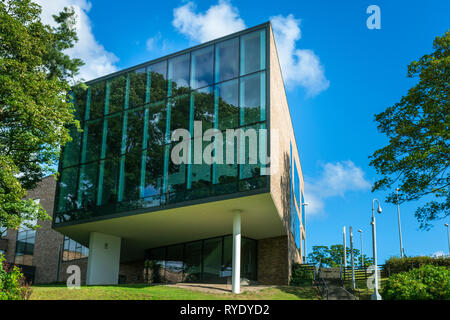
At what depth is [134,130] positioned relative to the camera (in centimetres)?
2652

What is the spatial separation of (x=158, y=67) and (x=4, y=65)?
8077 mm

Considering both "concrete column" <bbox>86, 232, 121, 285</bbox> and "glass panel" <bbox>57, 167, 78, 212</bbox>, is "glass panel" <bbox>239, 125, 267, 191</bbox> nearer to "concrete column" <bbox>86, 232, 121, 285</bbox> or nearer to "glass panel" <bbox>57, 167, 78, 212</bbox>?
"glass panel" <bbox>57, 167, 78, 212</bbox>

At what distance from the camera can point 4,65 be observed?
72.5 ft

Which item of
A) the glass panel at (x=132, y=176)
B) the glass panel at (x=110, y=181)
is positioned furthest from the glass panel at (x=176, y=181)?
the glass panel at (x=110, y=181)

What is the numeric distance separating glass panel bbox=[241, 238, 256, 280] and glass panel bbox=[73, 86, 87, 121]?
1260 cm

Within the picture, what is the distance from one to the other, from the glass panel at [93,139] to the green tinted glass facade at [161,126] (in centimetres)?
6

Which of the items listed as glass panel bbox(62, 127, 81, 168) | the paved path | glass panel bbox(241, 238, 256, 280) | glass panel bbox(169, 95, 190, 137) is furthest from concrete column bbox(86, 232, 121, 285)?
the paved path

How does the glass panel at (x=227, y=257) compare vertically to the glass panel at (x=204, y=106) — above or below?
below

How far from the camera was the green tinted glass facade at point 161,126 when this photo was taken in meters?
23.2

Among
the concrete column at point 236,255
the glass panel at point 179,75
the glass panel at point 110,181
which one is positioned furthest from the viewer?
the glass panel at point 110,181

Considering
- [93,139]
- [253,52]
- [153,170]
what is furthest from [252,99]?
[93,139]

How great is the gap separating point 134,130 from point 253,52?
7902mm

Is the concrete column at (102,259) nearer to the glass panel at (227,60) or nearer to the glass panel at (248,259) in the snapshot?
the glass panel at (248,259)
